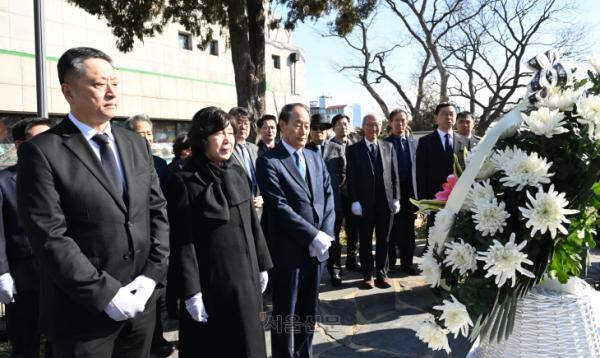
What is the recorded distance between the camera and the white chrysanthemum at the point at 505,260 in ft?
→ 4.10

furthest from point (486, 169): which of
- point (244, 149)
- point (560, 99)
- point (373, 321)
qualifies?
point (244, 149)

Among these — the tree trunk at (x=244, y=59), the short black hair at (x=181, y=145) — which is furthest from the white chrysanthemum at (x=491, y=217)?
the tree trunk at (x=244, y=59)

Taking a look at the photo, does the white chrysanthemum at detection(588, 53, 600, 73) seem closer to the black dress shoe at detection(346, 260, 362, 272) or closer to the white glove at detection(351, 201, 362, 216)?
the white glove at detection(351, 201, 362, 216)

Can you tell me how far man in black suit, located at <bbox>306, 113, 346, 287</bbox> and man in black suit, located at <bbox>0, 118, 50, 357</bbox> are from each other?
303cm

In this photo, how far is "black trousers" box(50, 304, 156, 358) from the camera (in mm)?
1814

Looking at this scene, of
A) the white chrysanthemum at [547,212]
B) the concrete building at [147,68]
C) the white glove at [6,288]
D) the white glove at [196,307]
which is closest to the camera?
the white chrysanthemum at [547,212]

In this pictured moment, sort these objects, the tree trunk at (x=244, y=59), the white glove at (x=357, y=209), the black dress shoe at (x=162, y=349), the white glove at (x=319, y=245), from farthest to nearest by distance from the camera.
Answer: the tree trunk at (x=244, y=59)
the white glove at (x=357, y=209)
the black dress shoe at (x=162, y=349)
the white glove at (x=319, y=245)

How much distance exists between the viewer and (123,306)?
1.84 meters

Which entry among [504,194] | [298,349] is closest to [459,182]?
[504,194]

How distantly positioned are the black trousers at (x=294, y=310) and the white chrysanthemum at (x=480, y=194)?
1824mm

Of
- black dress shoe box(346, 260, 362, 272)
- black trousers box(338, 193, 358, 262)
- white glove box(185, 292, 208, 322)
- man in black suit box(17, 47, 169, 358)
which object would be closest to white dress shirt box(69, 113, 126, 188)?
man in black suit box(17, 47, 169, 358)

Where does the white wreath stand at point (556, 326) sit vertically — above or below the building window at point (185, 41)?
below

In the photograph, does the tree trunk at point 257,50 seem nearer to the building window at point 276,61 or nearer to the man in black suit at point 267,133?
the man in black suit at point 267,133

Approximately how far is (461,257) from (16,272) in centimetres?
287
